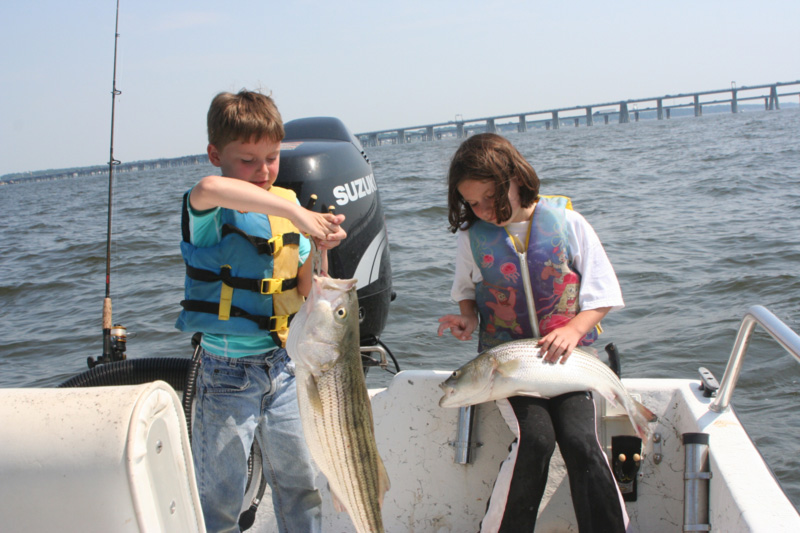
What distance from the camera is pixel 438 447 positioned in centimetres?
324

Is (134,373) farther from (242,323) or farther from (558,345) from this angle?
(558,345)

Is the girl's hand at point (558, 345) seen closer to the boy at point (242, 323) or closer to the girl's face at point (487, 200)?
the girl's face at point (487, 200)

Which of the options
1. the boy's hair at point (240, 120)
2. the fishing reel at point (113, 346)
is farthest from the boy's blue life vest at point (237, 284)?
the fishing reel at point (113, 346)

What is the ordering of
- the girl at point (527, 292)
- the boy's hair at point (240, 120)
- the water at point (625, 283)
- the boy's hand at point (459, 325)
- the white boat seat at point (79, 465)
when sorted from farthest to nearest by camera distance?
the water at point (625, 283)
the boy's hand at point (459, 325)
the girl at point (527, 292)
the boy's hair at point (240, 120)
the white boat seat at point (79, 465)

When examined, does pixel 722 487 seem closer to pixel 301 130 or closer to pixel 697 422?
pixel 697 422

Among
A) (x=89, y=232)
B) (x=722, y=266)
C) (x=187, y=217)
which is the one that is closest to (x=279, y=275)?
(x=187, y=217)

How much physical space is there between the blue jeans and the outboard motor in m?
1.43

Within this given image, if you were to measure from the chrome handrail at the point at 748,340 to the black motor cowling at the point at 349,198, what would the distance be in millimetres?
2162

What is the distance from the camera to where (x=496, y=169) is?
2916 mm

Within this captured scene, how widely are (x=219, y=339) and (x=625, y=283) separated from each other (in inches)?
310

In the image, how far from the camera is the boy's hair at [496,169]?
293cm

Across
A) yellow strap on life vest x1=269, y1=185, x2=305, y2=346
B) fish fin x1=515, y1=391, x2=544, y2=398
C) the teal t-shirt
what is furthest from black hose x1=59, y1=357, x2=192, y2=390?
fish fin x1=515, y1=391, x2=544, y2=398

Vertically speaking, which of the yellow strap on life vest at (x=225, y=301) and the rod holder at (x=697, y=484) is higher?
the yellow strap on life vest at (x=225, y=301)

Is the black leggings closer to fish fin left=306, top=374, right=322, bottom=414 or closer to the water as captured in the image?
fish fin left=306, top=374, right=322, bottom=414
